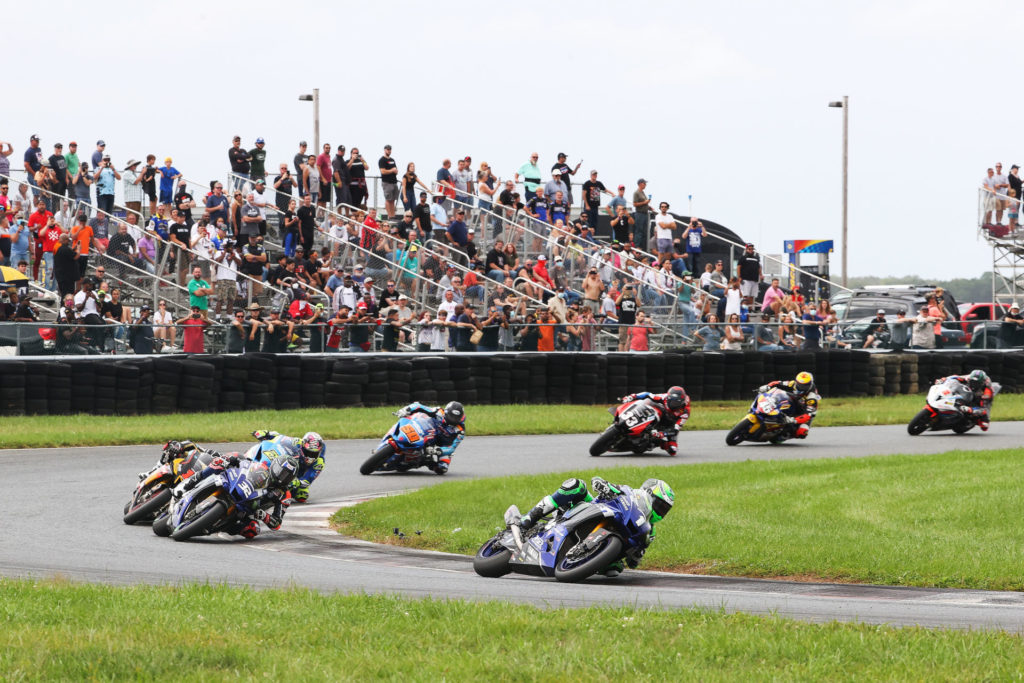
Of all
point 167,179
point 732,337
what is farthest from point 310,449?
point 167,179

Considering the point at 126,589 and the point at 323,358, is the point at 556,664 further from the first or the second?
the point at 323,358

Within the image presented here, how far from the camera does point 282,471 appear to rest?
12133 millimetres

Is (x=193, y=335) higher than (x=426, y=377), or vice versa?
(x=193, y=335)

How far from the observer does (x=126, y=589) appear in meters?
8.87

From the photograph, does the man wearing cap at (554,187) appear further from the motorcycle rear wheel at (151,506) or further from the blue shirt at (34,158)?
the motorcycle rear wheel at (151,506)

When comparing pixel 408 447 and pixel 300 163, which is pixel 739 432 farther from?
pixel 300 163

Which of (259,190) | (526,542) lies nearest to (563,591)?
(526,542)

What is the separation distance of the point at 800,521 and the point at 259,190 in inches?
722

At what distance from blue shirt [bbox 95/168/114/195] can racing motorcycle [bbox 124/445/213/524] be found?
52.0ft

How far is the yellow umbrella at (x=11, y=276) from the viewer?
77.7 feet

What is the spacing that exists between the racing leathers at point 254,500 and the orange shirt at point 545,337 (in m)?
14.1

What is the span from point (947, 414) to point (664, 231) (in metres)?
12.3

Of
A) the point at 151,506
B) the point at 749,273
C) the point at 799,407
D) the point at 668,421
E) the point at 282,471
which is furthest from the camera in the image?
the point at 749,273

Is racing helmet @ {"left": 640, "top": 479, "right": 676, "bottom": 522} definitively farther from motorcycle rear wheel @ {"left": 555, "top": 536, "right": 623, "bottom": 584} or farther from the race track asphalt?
the race track asphalt
